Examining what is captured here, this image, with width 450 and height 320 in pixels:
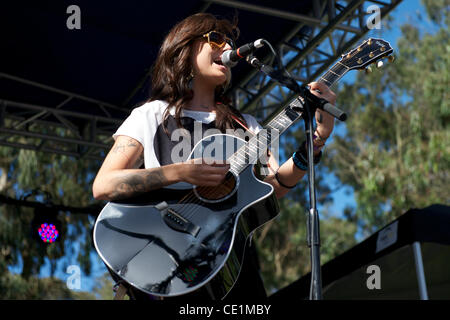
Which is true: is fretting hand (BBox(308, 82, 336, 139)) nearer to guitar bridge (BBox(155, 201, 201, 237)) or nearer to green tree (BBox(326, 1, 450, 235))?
guitar bridge (BBox(155, 201, 201, 237))

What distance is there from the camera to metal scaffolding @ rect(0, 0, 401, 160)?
577 centimetres

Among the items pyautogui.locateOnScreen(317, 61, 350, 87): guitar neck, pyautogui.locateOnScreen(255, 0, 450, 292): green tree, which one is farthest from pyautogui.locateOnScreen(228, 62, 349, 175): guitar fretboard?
pyautogui.locateOnScreen(255, 0, 450, 292): green tree

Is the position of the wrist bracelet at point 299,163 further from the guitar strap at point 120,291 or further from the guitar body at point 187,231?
the guitar strap at point 120,291

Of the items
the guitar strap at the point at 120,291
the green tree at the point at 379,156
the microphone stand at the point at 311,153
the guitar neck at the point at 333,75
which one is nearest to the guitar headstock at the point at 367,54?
the guitar neck at the point at 333,75

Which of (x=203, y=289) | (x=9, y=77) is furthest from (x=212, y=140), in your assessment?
(x=9, y=77)

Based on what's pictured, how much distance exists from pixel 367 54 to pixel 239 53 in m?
0.63

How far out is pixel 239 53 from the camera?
2.18m

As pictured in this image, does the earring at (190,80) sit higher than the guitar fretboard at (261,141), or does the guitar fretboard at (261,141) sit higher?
the earring at (190,80)

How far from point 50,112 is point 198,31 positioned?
220 inches

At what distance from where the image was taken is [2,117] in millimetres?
7281

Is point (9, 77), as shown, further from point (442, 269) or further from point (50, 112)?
point (442, 269)

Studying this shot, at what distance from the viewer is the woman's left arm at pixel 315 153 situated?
7.22 ft

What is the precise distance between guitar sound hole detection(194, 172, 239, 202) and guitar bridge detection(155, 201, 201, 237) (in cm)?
12

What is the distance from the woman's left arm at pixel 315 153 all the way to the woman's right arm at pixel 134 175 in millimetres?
340
